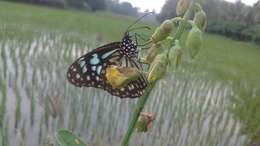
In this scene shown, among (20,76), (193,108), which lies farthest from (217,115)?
(20,76)

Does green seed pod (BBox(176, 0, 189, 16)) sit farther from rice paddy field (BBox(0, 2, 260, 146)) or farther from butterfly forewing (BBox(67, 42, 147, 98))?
rice paddy field (BBox(0, 2, 260, 146))

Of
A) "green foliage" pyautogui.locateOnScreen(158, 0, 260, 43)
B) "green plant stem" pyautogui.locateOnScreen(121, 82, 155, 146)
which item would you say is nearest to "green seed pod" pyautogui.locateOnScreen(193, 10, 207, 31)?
"green plant stem" pyautogui.locateOnScreen(121, 82, 155, 146)

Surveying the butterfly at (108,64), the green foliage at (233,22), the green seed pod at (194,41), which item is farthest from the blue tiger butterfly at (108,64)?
the green foliage at (233,22)

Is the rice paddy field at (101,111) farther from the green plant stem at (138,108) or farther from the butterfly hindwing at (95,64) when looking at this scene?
the green plant stem at (138,108)

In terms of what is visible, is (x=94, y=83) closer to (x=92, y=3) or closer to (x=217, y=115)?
(x=217, y=115)

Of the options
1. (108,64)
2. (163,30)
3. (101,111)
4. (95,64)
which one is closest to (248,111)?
(101,111)
